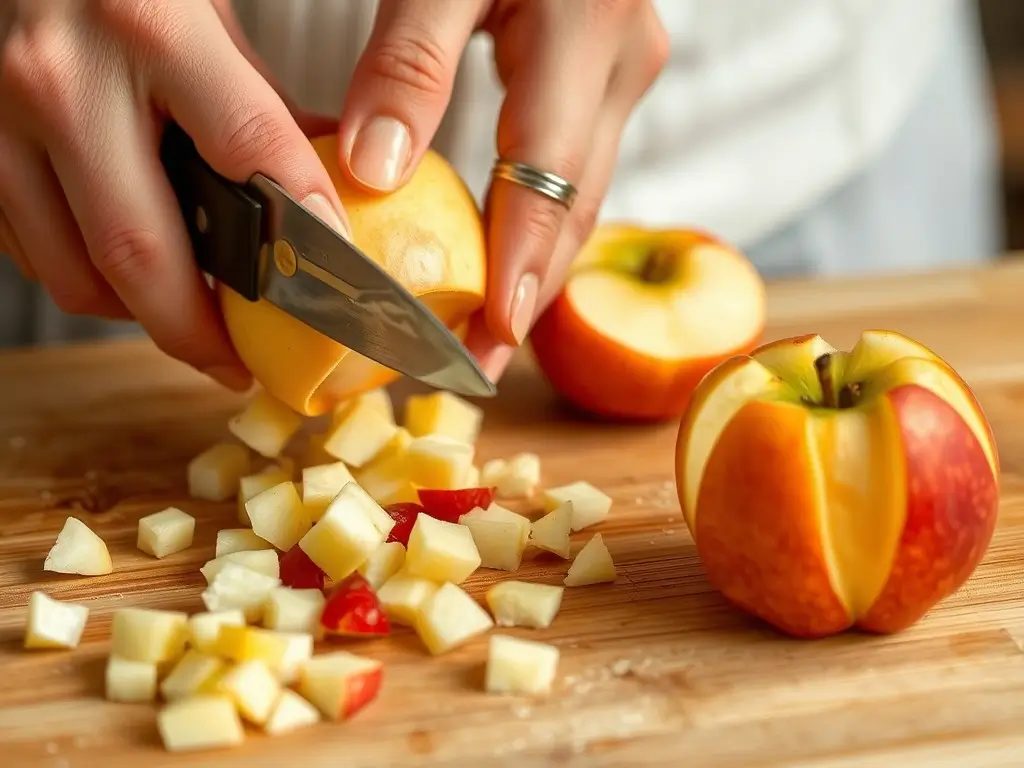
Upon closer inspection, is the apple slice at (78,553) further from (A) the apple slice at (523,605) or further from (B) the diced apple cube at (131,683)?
(A) the apple slice at (523,605)

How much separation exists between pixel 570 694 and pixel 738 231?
1.32 m

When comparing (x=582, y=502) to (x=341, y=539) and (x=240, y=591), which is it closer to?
(x=341, y=539)

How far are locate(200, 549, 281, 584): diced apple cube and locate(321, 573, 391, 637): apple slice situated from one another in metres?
0.11

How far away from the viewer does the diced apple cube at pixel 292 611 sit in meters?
1.23

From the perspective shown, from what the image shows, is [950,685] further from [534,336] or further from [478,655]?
[534,336]

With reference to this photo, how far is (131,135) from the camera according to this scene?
4.60ft

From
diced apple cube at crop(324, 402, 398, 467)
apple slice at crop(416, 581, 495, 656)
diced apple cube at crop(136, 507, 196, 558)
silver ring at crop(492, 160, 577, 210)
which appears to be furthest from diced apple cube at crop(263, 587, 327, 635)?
silver ring at crop(492, 160, 577, 210)

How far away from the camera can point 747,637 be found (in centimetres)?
124

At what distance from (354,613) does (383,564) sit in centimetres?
12

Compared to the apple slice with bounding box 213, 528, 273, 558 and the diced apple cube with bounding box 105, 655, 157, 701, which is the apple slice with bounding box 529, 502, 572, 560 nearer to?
the apple slice with bounding box 213, 528, 273, 558

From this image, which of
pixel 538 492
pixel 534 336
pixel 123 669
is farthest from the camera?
pixel 534 336

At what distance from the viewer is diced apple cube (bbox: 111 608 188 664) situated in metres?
1.17

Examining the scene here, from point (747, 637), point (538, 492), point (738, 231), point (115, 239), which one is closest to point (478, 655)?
point (747, 637)

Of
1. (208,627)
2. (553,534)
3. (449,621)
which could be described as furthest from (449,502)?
(208,627)
